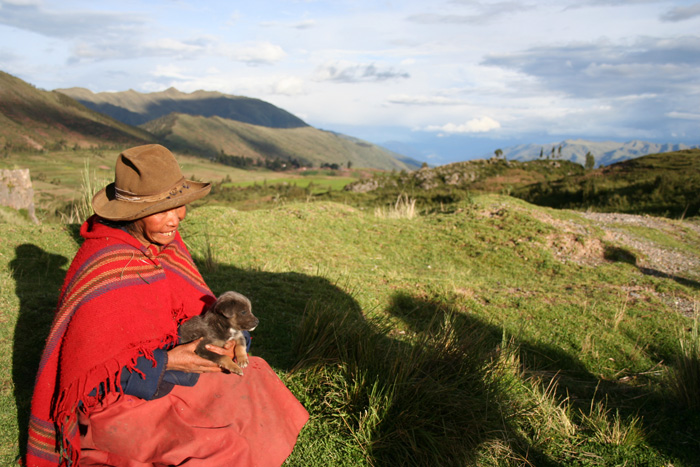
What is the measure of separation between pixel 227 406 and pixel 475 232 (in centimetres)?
750

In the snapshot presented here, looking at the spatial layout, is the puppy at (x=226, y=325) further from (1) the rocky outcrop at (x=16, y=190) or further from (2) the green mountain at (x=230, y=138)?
(2) the green mountain at (x=230, y=138)

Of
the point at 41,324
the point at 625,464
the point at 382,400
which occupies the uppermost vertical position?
the point at 41,324

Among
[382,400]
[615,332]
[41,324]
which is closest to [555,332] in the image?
[615,332]

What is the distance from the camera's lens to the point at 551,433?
3.15 metres

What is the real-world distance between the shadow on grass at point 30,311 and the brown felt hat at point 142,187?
1.46 m

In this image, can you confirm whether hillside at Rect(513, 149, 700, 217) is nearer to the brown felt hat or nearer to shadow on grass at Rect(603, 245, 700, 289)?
shadow on grass at Rect(603, 245, 700, 289)

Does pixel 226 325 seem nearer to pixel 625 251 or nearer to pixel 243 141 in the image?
pixel 625 251

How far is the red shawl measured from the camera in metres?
1.87

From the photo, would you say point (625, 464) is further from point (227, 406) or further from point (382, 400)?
point (227, 406)

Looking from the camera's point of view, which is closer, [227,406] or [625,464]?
[227,406]

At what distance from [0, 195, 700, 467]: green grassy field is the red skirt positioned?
1.77 feet

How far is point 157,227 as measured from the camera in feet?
7.35

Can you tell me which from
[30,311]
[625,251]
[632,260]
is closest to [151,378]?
[30,311]

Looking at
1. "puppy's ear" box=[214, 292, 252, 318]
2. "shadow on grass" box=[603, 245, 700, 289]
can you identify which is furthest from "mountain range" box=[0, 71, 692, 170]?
"puppy's ear" box=[214, 292, 252, 318]
